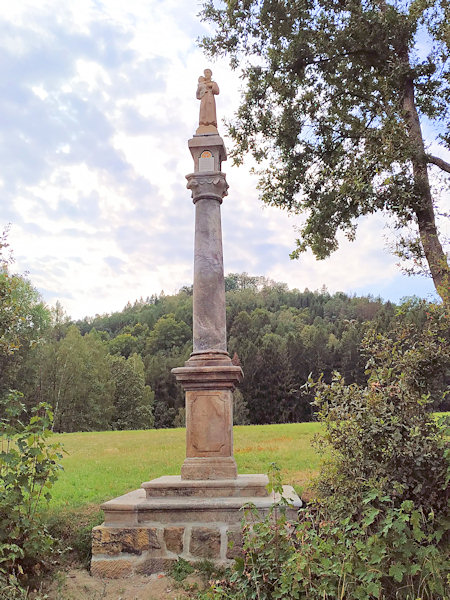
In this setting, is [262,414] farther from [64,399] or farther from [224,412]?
[224,412]

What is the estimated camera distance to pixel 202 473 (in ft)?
17.8

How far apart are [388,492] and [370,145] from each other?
21.1 ft

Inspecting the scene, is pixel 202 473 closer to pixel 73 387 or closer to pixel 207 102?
pixel 207 102

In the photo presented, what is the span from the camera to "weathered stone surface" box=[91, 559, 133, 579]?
450cm

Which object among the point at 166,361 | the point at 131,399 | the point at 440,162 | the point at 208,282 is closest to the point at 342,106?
the point at 440,162

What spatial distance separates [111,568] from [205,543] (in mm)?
871

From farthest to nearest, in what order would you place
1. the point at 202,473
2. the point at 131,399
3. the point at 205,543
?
the point at 131,399 < the point at 202,473 < the point at 205,543

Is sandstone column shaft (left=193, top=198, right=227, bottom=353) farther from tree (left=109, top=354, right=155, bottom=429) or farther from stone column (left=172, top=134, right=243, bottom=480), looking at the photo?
tree (left=109, top=354, right=155, bottom=429)

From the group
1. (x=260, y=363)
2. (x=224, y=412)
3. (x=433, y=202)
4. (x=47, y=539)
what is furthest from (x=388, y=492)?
(x=260, y=363)

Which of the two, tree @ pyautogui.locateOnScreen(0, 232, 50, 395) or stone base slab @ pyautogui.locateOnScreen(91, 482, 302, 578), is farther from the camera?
tree @ pyautogui.locateOnScreen(0, 232, 50, 395)

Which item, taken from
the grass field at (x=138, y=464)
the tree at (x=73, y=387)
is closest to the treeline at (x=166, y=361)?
the tree at (x=73, y=387)

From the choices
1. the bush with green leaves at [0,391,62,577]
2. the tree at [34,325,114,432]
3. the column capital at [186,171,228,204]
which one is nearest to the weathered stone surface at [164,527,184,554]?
the bush with green leaves at [0,391,62,577]

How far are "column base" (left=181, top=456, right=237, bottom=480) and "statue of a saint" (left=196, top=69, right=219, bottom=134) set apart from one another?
4149mm

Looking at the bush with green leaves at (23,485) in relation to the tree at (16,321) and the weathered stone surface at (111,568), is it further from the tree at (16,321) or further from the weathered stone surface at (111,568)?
the tree at (16,321)
